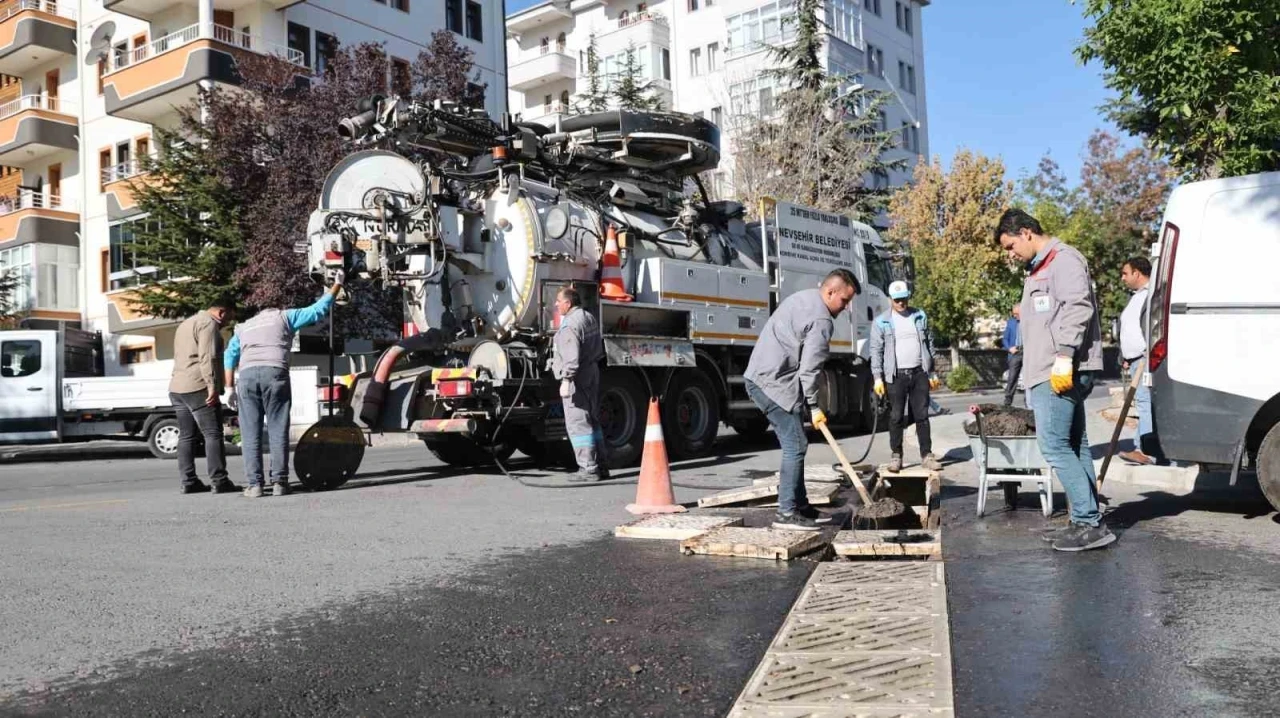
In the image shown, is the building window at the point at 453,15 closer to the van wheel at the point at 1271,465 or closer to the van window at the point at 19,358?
the van window at the point at 19,358

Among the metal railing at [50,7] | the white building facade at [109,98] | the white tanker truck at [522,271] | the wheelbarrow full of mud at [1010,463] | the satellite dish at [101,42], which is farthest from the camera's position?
the metal railing at [50,7]

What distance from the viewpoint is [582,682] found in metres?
3.60

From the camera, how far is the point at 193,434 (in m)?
9.48

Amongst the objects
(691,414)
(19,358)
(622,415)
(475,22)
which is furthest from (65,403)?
(475,22)

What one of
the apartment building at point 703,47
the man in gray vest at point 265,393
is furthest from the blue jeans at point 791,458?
the apartment building at point 703,47

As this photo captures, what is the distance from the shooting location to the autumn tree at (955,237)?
37.2 metres

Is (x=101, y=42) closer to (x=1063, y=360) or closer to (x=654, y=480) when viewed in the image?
(x=654, y=480)

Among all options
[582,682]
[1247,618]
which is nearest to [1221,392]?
[1247,618]

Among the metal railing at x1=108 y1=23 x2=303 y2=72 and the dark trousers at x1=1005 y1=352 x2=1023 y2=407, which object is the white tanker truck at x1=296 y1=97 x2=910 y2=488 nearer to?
the dark trousers at x1=1005 y1=352 x2=1023 y2=407

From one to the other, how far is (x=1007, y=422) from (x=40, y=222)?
32.7 meters

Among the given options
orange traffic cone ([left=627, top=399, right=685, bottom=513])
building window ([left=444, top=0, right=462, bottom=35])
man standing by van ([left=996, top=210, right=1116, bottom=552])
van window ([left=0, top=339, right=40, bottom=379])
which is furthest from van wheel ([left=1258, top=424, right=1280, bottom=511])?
building window ([left=444, top=0, right=462, bottom=35])

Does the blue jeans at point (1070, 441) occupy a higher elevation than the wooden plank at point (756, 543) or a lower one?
higher

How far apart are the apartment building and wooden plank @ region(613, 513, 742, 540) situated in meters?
33.7

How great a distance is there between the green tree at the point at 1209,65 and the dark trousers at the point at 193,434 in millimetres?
12131
